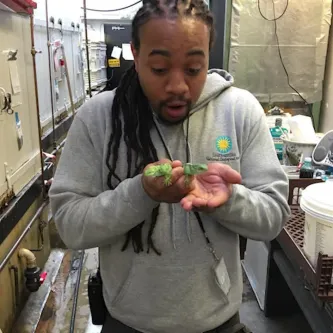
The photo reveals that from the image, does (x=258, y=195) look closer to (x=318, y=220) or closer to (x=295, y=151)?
(x=318, y=220)

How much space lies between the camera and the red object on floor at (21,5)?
76.0 inches

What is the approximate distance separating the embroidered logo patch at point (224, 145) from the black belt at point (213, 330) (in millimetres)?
429

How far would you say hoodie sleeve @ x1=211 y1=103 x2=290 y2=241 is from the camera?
84 centimetres

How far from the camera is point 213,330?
0.99 m

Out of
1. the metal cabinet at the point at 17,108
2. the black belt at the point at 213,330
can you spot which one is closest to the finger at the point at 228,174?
the black belt at the point at 213,330

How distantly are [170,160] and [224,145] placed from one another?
131 mm

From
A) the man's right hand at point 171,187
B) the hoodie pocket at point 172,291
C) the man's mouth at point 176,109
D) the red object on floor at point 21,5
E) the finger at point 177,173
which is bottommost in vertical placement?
the hoodie pocket at point 172,291

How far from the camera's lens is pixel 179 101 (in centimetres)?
88

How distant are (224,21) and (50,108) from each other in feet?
5.01

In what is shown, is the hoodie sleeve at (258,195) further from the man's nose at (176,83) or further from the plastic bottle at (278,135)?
the plastic bottle at (278,135)

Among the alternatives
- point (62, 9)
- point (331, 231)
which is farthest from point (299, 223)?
point (62, 9)

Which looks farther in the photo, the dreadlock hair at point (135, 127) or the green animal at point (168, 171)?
the dreadlock hair at point (135, 127)

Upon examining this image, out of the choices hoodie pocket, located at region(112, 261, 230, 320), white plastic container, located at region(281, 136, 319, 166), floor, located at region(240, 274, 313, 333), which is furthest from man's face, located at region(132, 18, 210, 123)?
floor, located at region(240, 274, 313, 333)

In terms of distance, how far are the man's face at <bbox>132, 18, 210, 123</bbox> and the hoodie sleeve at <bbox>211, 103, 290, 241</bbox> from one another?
182 mm
